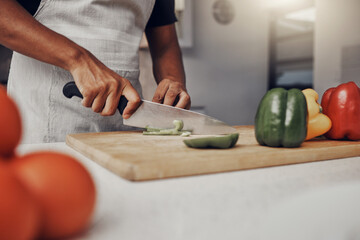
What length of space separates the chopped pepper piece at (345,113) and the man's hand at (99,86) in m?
0.64

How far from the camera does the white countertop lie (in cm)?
43

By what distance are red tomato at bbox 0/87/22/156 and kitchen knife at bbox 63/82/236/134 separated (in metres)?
0.83

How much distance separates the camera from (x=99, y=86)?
44.1 inches

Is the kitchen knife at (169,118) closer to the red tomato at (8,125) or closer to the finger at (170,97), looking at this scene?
the finger at (170,97)

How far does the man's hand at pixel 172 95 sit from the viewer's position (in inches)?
56.0

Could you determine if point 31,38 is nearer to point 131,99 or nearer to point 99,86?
point 99,86

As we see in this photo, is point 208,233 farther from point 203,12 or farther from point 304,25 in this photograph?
point 304,25

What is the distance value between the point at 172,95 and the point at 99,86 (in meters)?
0.39

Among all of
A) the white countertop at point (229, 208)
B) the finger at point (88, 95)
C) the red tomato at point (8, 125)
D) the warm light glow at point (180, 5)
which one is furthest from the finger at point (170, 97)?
the warm light glow at point (180, 5)

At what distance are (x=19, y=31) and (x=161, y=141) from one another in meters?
0.59

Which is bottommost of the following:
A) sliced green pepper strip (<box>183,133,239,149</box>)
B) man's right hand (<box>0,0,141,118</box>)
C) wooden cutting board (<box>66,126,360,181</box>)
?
wooden cutting board (<box>66,126,360,181</box>)

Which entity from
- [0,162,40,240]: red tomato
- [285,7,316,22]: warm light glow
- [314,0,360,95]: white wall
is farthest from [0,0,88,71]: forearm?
[285,7,316,22]: warm light glow

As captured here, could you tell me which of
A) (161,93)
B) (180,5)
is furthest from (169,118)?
(180,5)

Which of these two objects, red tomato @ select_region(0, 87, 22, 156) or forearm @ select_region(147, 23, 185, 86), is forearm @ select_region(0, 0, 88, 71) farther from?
red tomato @ select_region(0, 87, 22, 156)
